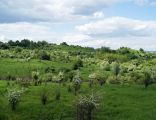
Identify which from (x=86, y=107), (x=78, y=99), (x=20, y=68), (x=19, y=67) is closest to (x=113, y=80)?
(x=78, y=99)

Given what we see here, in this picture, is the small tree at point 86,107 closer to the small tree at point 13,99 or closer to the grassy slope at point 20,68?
the small tree at point 13,99

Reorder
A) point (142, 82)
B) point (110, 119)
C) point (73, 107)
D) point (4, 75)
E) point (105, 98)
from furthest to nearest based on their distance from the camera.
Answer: point (4, 75), point (142, 82), point (105, 98), point (73, 107), point (110, 119)

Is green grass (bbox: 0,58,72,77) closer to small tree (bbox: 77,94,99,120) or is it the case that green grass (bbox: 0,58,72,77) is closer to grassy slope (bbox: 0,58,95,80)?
grassy slope (bbox: 0,58,95,80)

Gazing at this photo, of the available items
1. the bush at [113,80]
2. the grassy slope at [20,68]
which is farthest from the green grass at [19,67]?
the bush at [113,80]

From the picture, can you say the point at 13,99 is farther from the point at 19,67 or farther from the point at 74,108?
the point at 19,67

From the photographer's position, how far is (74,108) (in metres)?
78.7

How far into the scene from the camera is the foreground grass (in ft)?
246

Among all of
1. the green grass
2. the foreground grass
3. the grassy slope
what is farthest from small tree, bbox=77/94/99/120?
the green grass

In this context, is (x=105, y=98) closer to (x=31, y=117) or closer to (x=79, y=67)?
(x=31, y=117)

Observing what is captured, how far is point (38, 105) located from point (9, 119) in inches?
319

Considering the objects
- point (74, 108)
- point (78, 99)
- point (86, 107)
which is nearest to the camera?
point (86, 107)

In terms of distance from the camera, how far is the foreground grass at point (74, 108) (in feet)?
246

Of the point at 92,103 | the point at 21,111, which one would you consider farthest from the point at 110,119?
the point at 21,111

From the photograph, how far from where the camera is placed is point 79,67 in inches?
6235
